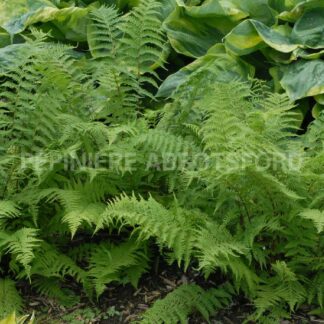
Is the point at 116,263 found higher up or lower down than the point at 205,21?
lower down

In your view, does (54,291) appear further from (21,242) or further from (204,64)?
(204,64)

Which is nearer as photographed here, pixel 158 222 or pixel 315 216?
pixel 315 216

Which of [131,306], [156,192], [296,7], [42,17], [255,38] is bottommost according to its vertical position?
[131,306]

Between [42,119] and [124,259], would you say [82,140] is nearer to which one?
[42,119]

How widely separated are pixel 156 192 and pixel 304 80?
1.61m

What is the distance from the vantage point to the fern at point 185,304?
3010mm

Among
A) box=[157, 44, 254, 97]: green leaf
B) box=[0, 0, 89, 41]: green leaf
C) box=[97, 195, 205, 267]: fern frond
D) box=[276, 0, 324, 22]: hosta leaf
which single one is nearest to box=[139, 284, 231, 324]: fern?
box=[97, 195, 205, 267]: fern frond

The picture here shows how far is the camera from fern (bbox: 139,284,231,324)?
9.87ft

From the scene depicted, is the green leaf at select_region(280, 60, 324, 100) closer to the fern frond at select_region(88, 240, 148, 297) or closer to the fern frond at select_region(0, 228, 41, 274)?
the fern frond at select_region(88, 240, 148, 297)

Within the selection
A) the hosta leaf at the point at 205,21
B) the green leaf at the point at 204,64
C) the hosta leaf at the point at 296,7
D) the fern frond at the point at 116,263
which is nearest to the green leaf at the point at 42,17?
the hosta leaf at the point at 205,21

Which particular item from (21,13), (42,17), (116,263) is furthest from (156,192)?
(21,13)

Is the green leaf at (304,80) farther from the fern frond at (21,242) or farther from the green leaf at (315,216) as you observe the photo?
the fern frond at (21,242)

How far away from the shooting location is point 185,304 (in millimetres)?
3094

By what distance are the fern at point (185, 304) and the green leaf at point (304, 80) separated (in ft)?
6.06
